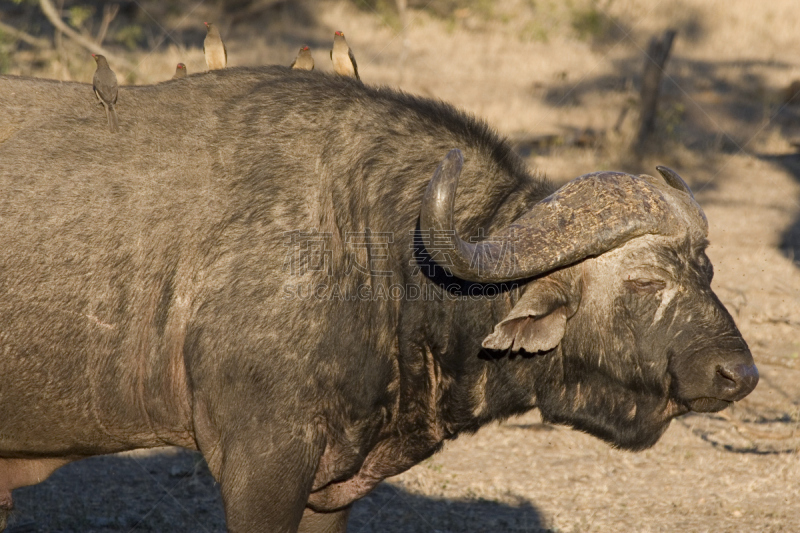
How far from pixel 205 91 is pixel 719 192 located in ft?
36.7

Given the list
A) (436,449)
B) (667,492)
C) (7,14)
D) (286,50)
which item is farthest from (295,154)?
(7,14)

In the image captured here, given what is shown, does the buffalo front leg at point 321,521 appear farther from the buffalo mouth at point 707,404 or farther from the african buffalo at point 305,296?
the buffalo mouth at point 707,404

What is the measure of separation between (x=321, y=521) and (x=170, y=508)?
1821mm

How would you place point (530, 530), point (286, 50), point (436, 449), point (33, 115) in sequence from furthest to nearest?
point (286, 50), point (530, 530), point (436, 449), point (33, 115)

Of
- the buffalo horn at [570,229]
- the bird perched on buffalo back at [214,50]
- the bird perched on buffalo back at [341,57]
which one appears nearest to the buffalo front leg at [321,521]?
the buffalo horn at [570,229]

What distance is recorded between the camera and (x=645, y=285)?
4000 mm

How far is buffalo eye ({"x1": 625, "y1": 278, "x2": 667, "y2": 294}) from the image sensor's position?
3982 mm

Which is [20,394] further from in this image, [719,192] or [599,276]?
[719,192]

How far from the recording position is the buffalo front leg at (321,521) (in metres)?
4.88

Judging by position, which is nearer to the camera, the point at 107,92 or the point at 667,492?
the point at 107,92

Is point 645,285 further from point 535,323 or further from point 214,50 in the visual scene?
point 214,50

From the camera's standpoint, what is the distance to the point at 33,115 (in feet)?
13.9

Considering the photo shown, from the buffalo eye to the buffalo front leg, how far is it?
1.98m

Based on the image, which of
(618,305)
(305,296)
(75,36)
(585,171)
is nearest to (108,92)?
(305,296)
